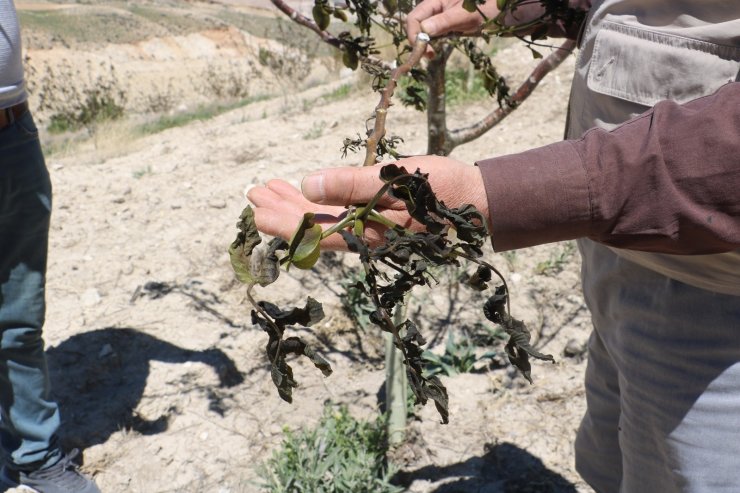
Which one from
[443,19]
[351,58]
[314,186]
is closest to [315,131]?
[351,58]

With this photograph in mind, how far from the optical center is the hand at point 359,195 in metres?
0.88

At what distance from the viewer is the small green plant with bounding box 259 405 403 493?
212 centimetres

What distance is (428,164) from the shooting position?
94cm

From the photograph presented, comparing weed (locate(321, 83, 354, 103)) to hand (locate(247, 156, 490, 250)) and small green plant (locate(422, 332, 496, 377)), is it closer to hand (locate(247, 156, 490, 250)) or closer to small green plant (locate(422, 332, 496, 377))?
small green plant (locate(422, 332, 496, 377))

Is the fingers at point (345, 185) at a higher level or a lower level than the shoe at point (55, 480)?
higher

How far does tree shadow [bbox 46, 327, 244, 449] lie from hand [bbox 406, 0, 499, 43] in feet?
5.77

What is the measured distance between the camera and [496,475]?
2.31 metres

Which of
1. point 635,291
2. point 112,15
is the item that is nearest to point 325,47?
point 112,15

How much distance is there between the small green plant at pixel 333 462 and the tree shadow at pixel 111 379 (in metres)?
0.55

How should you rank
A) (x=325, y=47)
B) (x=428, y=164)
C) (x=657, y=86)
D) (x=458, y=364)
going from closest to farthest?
(x=428, y=164)
(x=657, y=86)
(x=458, y=364)
(x=325, y=47)

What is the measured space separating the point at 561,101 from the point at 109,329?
418 cm

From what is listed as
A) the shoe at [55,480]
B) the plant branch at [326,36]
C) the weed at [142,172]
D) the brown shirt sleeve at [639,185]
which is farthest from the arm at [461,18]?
the weed at [142,172]

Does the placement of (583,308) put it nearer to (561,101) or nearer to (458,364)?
(458,364)

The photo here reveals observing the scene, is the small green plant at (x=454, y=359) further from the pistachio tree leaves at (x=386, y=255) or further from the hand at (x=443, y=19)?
the pistachio tree leaves at (x=386, y=255)
